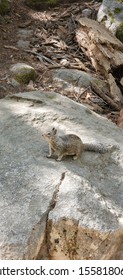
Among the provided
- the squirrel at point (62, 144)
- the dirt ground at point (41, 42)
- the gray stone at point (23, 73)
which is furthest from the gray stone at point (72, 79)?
the squirrel at point (62, 144)

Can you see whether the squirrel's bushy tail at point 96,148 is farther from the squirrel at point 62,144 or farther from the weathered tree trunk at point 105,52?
the weathered tree trunk at point 105,52

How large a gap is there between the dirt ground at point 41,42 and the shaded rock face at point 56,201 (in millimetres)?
3744

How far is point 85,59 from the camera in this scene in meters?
11.6

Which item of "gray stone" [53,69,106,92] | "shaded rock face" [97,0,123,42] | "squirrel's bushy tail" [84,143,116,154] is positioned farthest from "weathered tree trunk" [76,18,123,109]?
"squirrel's bushy tail" [84,143,116,154]

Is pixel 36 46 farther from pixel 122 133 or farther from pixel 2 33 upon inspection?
pixel 122 133

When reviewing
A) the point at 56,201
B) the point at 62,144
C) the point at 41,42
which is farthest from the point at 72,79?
the point at 56,201

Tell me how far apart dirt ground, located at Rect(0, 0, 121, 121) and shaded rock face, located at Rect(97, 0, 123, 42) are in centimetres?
61

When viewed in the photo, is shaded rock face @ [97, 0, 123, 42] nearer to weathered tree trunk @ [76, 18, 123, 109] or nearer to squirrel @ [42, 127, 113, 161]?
weathered tree trunk @ [76, 18, 123, 109]

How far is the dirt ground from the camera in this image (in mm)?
10172

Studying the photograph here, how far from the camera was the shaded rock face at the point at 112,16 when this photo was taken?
1200 cm

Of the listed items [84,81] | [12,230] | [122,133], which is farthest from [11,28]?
[12,230]

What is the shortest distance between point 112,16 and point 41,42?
228 cm

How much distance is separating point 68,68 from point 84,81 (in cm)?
84

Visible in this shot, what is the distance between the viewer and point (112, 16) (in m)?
12.2
